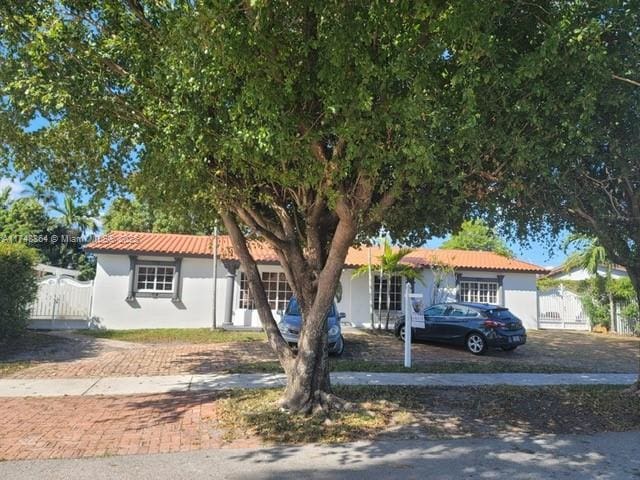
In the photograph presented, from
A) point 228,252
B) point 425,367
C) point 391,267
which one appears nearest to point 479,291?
point 391,267

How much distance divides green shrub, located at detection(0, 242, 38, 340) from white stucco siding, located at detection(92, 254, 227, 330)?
3.85 m

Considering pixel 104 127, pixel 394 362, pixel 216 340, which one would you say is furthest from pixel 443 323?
pixel 104 127

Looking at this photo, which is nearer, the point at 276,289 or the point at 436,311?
the point at 436,311

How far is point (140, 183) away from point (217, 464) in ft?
15.5

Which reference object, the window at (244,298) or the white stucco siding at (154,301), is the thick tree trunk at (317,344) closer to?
the window at (244,298)

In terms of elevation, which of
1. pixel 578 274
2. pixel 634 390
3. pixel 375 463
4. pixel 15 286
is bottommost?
pixel 375 463

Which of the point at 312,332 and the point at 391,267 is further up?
the point at 391,267

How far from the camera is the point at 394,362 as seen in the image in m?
12.7

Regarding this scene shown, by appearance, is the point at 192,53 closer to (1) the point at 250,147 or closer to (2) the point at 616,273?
(1) the point at 250,147

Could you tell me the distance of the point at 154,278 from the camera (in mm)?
19312

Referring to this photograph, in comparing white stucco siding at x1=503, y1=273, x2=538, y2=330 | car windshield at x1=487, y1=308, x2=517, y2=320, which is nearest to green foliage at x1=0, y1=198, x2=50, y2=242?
white stucco siding at x1=503, y1=273, x2=538, y2=330

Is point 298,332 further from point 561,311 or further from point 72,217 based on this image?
point 72,217

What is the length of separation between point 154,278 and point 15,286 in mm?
5885

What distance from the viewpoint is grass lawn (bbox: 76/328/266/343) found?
16.0 m
